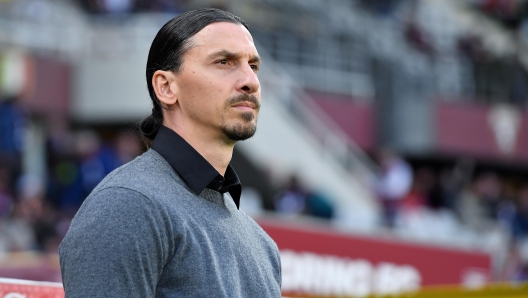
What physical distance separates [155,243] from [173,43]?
63 centimetres

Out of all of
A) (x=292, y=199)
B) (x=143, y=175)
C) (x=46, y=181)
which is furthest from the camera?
(x=292, y=199)

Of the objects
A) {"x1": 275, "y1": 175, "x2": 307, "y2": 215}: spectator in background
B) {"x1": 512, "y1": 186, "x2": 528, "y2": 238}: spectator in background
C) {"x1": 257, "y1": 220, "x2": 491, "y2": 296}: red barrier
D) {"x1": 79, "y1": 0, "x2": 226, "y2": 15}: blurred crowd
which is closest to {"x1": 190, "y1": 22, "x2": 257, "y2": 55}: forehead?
{"x1": 257, "y1": 220, "x2": 491, "y2": 296}: red barrier

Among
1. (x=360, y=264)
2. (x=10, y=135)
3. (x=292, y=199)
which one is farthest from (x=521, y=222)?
(x=10, y=135)

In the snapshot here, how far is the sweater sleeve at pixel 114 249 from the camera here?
6.77 ft

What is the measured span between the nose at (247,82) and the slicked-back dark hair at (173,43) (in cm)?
16

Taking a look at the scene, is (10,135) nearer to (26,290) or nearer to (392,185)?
(392,185)

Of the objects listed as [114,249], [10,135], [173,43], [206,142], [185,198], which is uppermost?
[10,135]

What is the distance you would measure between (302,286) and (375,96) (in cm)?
1015

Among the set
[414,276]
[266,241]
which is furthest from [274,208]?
[266,241]

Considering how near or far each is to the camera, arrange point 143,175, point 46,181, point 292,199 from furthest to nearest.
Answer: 1. point 292,199
2. point 46,181
3. point 143,175

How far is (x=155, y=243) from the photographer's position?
213 cm

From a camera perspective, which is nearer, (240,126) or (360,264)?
(240,126)

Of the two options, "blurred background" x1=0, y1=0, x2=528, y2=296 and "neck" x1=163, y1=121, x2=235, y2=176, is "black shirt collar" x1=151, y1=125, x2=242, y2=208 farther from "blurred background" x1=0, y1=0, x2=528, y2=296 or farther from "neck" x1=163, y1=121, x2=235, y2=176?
"blurred background" x1=0, y1=0, x2=528, y2=296

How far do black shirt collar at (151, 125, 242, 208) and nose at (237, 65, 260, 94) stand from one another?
0.69 ft
